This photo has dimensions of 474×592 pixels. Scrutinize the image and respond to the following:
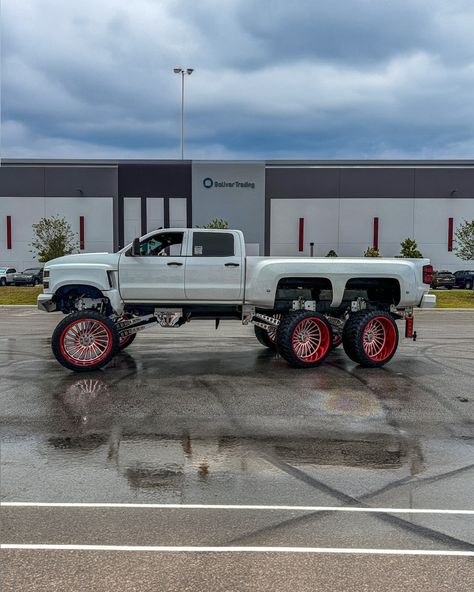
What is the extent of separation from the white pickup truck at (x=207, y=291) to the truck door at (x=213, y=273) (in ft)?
0.06

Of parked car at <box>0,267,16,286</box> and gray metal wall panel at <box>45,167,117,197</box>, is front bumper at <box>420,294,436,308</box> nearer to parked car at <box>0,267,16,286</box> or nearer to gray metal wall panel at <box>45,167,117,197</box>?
parked car at <box>0,267,16,286</box>

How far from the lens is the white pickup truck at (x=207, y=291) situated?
33.8 feet

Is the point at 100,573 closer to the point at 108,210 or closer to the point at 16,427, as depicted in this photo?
the point at 16,427

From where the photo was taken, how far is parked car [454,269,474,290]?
45.8 metres

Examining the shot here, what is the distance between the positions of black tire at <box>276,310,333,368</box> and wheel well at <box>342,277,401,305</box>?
1008 mm

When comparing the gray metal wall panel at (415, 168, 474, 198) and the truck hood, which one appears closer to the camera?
the truck hood

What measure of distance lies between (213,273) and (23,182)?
47.1 meters

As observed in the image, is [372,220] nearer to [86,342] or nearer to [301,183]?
[301,183]

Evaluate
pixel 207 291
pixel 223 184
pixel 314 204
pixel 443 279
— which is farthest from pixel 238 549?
pixel 314 204

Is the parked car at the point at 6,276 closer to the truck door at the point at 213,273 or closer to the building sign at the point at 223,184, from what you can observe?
the building sign at the point at 223,184

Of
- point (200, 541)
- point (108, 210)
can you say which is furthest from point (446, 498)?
point (108, 210)

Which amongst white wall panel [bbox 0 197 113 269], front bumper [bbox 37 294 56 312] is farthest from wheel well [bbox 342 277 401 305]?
white wall panel [bbox 0 197 113 269]

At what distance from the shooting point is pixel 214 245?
10578 millimetres

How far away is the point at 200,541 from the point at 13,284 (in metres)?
44.8
